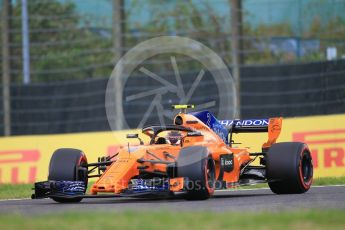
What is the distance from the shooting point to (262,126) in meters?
16.1

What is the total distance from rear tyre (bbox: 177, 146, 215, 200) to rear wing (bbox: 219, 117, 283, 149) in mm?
2487

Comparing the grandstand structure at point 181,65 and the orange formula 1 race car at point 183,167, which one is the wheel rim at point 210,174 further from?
the grandstand structure at point 181,65

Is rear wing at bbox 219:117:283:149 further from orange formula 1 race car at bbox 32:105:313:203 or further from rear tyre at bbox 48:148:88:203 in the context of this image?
rear tyre at bbox 48:148:88:203

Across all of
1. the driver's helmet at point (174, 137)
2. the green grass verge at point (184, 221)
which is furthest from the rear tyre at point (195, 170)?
the green grass verge at point (184, 221)

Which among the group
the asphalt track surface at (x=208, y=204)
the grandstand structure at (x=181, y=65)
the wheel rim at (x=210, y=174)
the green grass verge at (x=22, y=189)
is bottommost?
the green grass verge at (x=22, y=189)

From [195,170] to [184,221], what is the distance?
12.6 ft

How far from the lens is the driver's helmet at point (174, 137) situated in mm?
14875

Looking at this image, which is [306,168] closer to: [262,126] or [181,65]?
[262,126]

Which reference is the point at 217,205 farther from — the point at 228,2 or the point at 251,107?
the point at 228,2

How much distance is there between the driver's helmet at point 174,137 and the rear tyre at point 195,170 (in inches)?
46.1

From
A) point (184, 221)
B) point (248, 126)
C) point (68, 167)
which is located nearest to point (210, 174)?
point (68, 167)

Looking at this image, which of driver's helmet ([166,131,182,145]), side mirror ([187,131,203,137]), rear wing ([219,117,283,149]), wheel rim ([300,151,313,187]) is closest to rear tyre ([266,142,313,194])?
wheel rim ([300,151,313,187])

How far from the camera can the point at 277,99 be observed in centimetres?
2103

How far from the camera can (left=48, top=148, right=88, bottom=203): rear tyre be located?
14.4m
